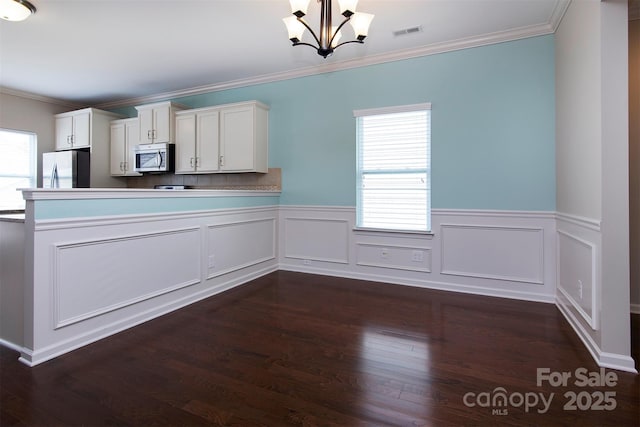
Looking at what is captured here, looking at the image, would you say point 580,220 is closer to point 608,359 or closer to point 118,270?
point 608,359

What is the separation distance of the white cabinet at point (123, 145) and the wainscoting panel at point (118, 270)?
284 cm

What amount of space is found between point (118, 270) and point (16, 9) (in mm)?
2327

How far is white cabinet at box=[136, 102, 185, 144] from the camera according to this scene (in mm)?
4746

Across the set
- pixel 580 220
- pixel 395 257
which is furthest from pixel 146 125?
pixel 580 220

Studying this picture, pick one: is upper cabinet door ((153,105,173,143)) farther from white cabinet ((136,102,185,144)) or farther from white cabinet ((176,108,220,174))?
white cabinet ((176,108,220,174))

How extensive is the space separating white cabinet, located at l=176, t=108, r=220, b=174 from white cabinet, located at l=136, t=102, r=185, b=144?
4.4 inches

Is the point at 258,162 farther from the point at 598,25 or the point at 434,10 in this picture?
the point at 598,25

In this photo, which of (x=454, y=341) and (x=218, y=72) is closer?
(x=454, y=341)

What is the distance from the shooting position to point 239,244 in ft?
12.5

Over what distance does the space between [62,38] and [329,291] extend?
381 centimetres

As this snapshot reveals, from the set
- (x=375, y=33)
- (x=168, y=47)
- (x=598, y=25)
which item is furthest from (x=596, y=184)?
(x=168, y=47)

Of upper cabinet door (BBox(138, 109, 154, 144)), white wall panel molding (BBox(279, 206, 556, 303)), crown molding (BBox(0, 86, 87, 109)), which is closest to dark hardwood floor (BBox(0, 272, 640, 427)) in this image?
white wall panel molding (BBox(279, 206, 556, 303))

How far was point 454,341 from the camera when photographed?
234 centimetres

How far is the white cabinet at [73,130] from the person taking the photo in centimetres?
517
